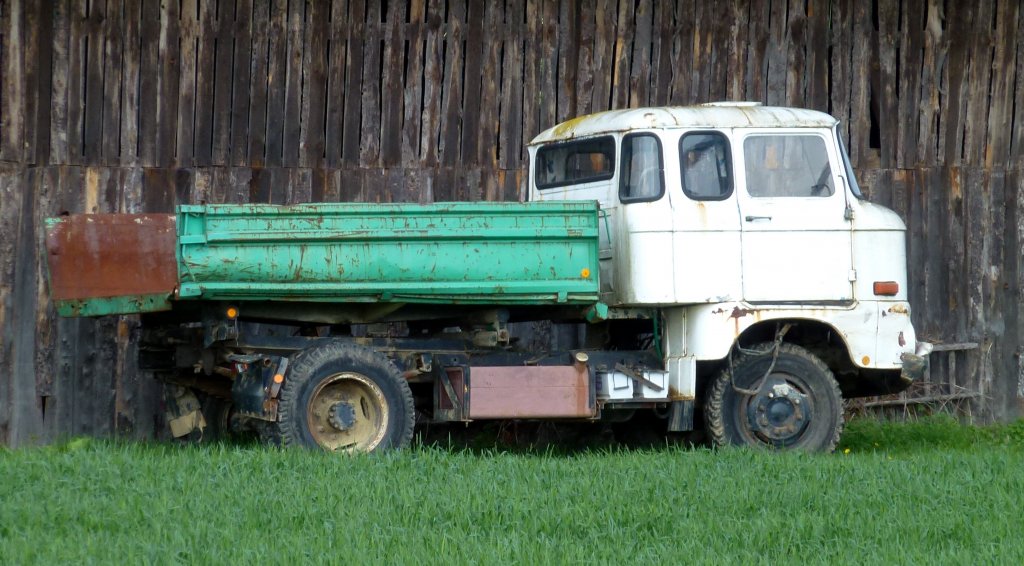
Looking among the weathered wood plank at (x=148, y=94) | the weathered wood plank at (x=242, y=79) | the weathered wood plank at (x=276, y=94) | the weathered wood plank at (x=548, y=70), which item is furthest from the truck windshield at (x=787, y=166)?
the weathered wood plank at (x=148, y=94)

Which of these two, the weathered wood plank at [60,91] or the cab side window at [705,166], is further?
the weathered wood plank at [60,91]

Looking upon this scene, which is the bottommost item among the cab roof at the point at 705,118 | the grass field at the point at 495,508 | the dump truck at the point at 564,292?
the grass field at the point at 495,508

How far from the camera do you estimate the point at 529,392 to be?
11.1 meters

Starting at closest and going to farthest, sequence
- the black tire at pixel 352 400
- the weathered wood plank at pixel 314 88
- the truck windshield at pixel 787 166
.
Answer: the black tire at pixel 352 400, the truck windshield at pixel 787 166, the weathered wood plank at pixel 314 88

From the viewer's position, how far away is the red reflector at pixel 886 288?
37.5 feet

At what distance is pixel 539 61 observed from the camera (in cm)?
1345

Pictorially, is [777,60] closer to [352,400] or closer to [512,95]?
[512,95]

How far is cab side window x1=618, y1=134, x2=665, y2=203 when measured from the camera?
442 inches

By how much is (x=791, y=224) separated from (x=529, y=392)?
2.50m

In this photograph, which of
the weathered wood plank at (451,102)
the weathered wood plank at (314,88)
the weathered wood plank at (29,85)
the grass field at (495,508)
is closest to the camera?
the grass field at (495,508)

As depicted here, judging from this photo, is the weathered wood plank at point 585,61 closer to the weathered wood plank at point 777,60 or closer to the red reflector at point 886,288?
the weathered wood plank at point 777,60

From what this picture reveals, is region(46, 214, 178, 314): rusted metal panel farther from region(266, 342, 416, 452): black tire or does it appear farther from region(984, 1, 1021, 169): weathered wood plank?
region(984, 1, 1021, 169): weathered wood plank

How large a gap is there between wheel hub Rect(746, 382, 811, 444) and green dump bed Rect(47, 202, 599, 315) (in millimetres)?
1753

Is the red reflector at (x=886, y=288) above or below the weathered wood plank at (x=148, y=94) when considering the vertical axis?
below
